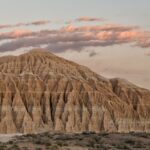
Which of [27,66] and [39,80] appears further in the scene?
[27,66]

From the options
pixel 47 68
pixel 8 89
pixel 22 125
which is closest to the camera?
pixel 22 125

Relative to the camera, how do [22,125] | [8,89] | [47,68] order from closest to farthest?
[22,125] → [8,89] → [47,68]

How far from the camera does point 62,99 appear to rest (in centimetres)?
13825

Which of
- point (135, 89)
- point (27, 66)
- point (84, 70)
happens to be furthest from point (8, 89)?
point (135, 89)

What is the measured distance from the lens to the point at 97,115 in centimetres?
13850

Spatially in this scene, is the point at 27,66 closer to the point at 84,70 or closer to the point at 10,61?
the point at 10,61

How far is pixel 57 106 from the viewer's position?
134500 mm

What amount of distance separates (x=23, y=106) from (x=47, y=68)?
74.6ft

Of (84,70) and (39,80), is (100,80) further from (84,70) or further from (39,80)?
(39,80)

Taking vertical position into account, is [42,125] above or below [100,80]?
below

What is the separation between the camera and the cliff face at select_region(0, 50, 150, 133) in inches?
5079

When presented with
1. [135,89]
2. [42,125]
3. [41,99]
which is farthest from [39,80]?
[135,89]

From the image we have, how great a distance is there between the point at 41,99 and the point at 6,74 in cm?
1147

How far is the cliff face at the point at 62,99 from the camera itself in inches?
5079
